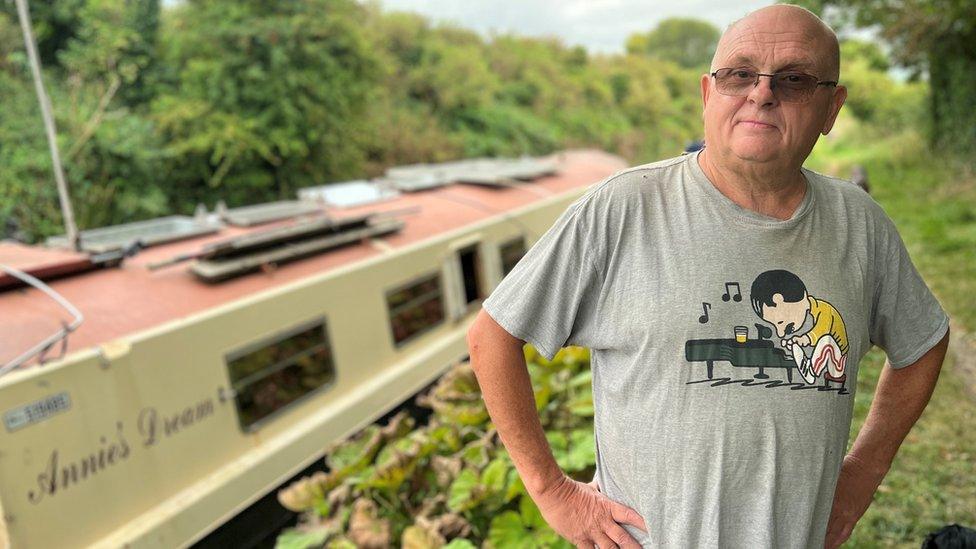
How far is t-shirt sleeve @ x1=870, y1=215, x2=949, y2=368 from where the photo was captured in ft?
4.71

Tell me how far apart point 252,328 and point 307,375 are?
A: 26.2 inches

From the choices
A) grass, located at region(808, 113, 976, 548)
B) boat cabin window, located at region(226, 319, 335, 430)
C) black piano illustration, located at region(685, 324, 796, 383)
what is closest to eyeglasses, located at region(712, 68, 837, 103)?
black piano illustration, located at region(685, 324, 796, 383)

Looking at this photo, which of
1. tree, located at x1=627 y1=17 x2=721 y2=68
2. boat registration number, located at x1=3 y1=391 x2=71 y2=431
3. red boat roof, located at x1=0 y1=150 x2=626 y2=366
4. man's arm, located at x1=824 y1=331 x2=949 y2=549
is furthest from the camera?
tree, located at x1=627 y1=17 x2=721 y2=68

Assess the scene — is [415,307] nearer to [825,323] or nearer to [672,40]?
[825,323]

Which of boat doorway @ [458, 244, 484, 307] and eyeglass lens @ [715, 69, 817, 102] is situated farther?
boat doorway @ [458, 244, 484, 307]

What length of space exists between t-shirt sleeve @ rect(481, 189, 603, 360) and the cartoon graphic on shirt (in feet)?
0.76

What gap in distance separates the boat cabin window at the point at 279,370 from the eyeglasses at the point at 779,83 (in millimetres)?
A: 3863

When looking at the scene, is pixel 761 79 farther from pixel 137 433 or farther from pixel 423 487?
pixel 137 433

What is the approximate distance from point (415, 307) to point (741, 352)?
508cm

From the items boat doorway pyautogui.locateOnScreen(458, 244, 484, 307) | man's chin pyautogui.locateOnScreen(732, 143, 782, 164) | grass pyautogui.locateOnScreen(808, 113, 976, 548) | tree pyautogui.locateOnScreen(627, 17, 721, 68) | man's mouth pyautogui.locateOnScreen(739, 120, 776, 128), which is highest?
tree pyautogui.locateOnScreen(627, 17, 721, 68)

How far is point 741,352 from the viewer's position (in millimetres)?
1286

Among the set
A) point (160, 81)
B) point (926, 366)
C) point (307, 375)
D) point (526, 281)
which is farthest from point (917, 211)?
point (160, 81)

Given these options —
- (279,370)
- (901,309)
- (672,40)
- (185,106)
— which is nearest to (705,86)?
(901,309)

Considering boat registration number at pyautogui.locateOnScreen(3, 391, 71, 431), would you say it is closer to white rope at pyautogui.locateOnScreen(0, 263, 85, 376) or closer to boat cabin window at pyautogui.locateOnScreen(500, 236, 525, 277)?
white rope at pyautogui.locateOnScreen(0, 263, 85, 376)
